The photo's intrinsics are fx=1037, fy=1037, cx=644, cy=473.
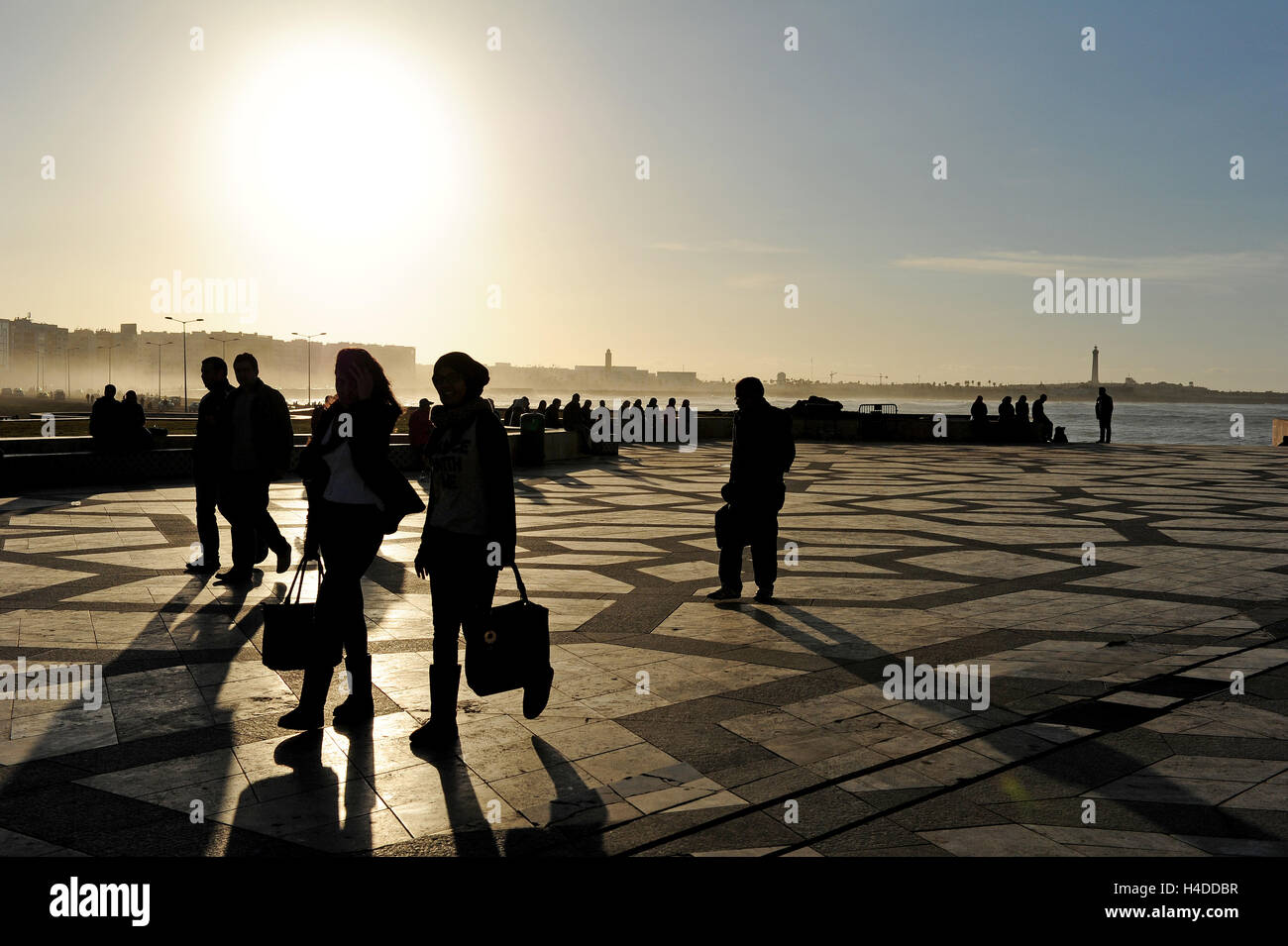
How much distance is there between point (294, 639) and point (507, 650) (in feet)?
3.25

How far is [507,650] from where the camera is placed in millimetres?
4160

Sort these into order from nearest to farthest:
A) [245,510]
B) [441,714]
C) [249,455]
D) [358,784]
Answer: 1. [358,784]
2. [441,714]
3. [249,455]
4. [245,510]

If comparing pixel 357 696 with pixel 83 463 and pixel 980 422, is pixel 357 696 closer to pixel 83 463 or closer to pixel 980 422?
pixel 83 463

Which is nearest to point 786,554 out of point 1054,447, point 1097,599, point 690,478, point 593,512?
point 1097,599

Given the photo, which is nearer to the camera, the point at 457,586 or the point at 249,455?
the point at 457,586

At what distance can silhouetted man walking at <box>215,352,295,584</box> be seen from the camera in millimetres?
7551

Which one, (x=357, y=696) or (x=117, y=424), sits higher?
(x=117, y=424)

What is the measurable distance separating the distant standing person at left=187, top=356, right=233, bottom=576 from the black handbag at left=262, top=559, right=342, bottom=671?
3.75 m

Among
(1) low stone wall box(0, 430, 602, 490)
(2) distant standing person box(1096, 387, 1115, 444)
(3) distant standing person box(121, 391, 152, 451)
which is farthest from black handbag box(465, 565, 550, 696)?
(2) distant standing person box(1096, 387, 1115, 444)

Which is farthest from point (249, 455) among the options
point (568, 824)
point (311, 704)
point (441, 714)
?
point (568, 824)

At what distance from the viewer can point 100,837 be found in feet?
10.9

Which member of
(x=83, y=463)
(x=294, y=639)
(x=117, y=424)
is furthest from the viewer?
(x=83, y=463)

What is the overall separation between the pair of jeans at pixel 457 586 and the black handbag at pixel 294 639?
53 cm

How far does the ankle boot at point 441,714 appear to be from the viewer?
4.25 metres
